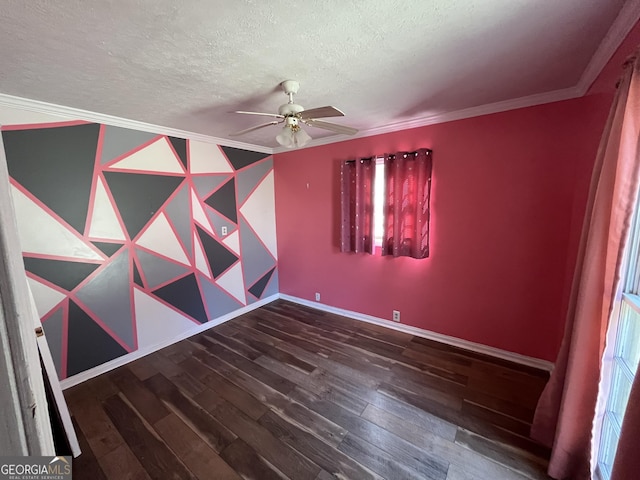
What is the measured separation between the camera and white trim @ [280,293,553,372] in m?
2.28

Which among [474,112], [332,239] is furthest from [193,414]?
[474,112]

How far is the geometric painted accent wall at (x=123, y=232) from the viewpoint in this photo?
6.60 ft

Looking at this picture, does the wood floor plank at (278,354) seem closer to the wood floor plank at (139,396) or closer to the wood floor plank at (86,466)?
the wood floor plank at (139,396)

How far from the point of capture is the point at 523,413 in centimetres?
181

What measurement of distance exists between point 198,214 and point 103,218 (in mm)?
891

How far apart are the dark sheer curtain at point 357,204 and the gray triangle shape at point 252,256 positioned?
132 cm

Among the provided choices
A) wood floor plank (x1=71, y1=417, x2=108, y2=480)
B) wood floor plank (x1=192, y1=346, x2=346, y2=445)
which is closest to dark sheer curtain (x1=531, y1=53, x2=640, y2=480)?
wood floor plank (x1=192, y1=346, x2=346, y2=445)

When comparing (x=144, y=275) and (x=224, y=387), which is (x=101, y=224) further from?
(x=224, y=387)

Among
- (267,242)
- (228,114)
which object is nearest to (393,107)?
(228,114)

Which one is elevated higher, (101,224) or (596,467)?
(101,224)

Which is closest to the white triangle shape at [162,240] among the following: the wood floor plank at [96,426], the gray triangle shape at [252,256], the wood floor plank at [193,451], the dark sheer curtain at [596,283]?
the gray triangle shape at [252,256]

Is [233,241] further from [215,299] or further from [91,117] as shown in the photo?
[91,117]

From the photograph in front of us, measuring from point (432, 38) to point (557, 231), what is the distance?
185 cm

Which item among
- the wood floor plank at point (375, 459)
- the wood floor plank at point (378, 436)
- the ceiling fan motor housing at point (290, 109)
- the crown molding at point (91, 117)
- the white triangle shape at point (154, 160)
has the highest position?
the crown molding at point (91, 117)
